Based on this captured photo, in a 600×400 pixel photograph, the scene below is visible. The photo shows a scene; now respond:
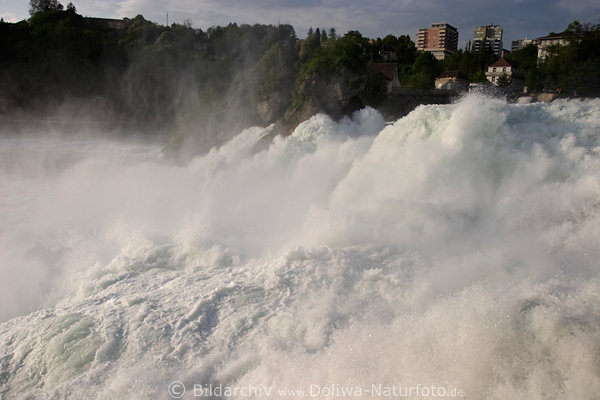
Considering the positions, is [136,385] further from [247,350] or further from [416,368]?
[416,368]

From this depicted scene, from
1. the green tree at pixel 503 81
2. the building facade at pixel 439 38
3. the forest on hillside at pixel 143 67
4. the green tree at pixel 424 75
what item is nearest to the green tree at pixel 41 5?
the forest on hillside at pixel 143 67

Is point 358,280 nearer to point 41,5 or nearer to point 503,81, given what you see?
point 503,81

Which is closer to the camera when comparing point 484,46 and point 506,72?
point 506,72

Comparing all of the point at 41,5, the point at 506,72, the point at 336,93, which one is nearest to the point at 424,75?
the point at 506,72

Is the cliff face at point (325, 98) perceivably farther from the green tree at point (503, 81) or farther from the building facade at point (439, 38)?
the building facade at point (439, 38)

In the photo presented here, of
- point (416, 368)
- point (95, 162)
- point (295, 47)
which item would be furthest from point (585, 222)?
point (95, 162)

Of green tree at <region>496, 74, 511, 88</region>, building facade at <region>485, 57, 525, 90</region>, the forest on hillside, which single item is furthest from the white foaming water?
building facade at <region>485, 57, 525, 90</region>

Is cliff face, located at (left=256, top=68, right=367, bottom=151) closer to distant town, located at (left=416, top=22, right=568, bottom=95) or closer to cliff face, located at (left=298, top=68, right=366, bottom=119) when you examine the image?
cliff face, located at (left=298, top=68, right=366, bottom=119)
